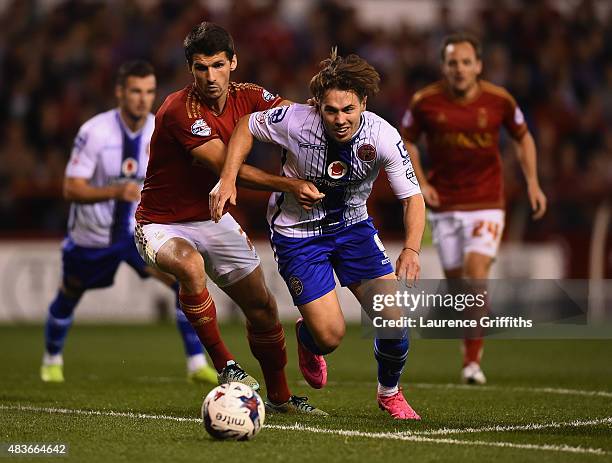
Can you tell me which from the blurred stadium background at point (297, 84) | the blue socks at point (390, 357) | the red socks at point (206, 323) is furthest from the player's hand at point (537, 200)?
the blurred stadium background at point (297, 84)

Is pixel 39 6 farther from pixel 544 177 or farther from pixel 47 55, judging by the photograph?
pixel 544 177

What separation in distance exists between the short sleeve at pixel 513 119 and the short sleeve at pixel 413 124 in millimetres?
700

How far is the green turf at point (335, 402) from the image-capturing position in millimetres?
5352

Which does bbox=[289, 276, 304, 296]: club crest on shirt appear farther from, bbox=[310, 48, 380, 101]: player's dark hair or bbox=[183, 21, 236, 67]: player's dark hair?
bbox=[183, 21, 236, 67]: player's dark hair

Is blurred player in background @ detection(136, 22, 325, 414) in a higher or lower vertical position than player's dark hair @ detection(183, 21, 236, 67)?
lower

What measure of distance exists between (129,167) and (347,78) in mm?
3641

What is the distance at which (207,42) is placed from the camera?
253 inches

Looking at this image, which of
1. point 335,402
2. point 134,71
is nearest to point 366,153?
point 335,402

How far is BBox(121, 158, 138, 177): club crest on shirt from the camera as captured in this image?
9.34m

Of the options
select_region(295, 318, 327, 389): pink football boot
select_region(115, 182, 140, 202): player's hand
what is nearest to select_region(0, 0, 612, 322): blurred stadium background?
select_region(115, 182, 140, 202): player's hand

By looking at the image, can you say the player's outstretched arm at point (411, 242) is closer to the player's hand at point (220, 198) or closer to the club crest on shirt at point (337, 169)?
the club crest on shirt at point (337, 169)

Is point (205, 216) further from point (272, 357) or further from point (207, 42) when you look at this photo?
point (207, 42)

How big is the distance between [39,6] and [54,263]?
512cm

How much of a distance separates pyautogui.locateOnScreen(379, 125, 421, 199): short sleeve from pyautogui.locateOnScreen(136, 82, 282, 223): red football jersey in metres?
0.91
